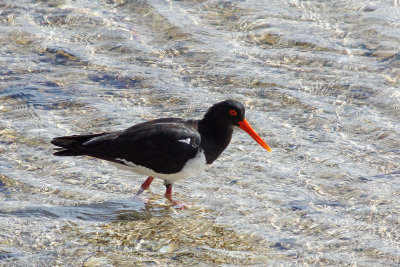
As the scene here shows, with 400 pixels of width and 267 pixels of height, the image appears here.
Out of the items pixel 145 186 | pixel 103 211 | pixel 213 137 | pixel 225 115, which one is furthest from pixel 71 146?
pixel 225 115

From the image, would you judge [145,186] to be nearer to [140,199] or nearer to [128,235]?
[140,199]

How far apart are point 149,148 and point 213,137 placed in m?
0.65

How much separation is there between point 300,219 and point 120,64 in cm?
419

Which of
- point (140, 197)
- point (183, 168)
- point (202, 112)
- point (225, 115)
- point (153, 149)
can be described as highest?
point (225, 115)

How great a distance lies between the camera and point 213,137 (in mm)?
6516

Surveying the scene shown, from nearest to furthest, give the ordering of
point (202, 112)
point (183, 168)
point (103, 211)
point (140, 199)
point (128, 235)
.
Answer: point (128, 235) < point (103, 211) < point (183, 168) < point (140, 199) < point (202, 112)

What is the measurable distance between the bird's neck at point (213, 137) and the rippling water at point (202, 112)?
1.30ft

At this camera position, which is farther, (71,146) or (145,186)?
(145,186)

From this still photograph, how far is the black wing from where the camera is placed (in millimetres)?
6238

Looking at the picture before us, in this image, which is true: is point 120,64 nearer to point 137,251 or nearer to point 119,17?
point 119,17

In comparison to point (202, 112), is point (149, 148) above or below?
above

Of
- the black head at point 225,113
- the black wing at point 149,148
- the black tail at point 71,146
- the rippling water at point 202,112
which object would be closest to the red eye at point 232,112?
the black head at point 225,113

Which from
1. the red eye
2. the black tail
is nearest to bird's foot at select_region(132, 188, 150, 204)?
the black tail

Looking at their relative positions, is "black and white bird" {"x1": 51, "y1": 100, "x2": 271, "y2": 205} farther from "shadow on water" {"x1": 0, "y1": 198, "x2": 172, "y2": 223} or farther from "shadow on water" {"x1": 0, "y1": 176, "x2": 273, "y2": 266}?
"shadow on water" {"x1": 0, "y1": 176, "x2": 273, "y2": 266}
